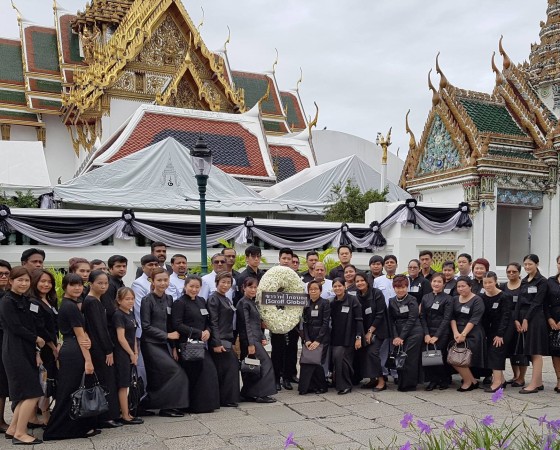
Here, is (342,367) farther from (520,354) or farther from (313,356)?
(520,354)

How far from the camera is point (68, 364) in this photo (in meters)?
5.38

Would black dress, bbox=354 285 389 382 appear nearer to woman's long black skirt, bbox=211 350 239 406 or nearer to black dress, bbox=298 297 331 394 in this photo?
black dress, bbox=298 297 331 394

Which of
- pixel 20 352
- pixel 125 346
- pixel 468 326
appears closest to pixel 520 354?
pixel 468 326

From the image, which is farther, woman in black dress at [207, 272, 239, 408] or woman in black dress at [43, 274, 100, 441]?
woman in black dress at [207, 272, 239, 408]

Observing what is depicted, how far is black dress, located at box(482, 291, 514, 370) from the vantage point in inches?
285

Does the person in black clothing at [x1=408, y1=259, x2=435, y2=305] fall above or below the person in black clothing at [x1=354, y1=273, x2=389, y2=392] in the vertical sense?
above

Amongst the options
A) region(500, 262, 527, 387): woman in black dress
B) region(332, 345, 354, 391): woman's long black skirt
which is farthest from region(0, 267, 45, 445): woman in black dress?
region(500, 262, 527, 387): woman in black dress

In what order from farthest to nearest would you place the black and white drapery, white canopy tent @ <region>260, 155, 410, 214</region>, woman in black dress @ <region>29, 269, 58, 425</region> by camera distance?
1. white canopy tent @ <region>260, 155, 410, 214</region>
2. the black and white drapery
3. woman in black dress @ <region>29, 269, 58, 425</region>

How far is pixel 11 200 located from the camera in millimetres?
13992

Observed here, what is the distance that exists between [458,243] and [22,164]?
11103 mm

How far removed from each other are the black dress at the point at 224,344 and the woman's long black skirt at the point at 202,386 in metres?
0.20

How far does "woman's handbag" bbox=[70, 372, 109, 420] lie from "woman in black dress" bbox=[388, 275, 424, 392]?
359 cm

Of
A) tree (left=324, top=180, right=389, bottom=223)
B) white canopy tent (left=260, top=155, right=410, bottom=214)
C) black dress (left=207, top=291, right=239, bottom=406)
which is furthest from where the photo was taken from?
white canopy tent (left=260, top=155, right=410, bottom=214)

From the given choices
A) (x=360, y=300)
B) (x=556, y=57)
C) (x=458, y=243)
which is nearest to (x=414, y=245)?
(x=458, y=243)
